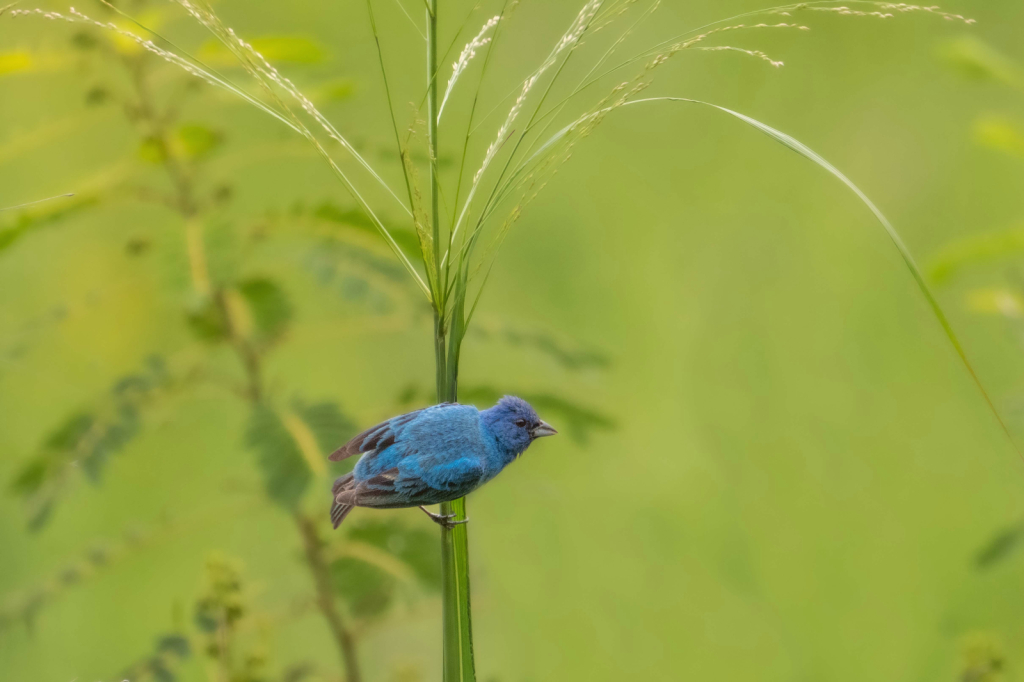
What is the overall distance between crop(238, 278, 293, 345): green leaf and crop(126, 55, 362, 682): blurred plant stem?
0.03 meters

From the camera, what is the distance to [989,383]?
2.32 meters

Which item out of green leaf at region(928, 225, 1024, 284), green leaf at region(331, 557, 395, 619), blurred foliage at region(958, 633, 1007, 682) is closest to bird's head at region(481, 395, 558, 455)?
green leaf at region(331, 557, 395, 619)

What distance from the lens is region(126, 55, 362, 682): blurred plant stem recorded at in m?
1.32

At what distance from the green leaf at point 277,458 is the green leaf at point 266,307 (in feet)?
0.53

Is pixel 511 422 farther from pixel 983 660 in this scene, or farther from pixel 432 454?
pixel 983 660

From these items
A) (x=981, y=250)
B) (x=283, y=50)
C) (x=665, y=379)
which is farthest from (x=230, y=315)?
(x=665, y=379)

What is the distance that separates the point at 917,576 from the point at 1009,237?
1.06m

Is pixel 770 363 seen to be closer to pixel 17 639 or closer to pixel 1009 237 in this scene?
pixel 1009 237

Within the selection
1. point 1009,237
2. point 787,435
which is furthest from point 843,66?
point 1009,237

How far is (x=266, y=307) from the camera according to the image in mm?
1353

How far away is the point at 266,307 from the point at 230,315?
A: 57 millimetres

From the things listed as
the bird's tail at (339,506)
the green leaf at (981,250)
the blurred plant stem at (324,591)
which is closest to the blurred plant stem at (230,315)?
the blurred plant stem at (324,591)

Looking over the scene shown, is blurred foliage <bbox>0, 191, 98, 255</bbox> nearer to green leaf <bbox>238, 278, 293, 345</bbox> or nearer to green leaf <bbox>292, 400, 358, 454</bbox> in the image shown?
green leaf <bbox>238, 278, 293, 345</bbox>

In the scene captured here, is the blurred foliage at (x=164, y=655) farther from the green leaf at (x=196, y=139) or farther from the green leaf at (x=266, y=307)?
the green leaf at (x=196, y=139)
